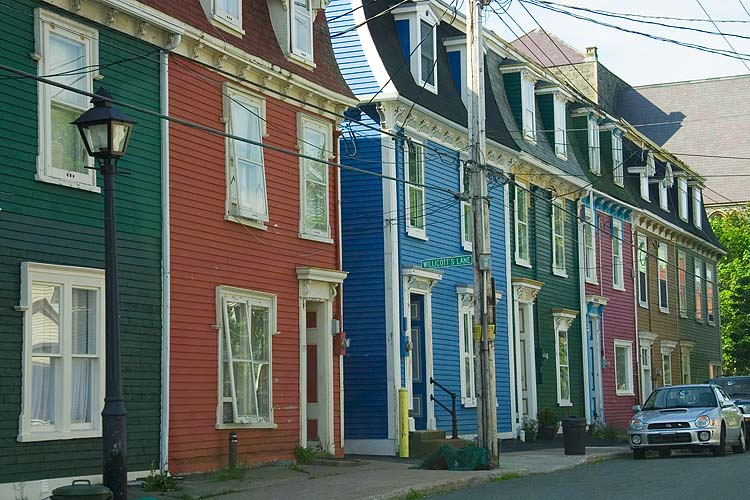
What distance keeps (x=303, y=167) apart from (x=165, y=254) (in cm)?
446

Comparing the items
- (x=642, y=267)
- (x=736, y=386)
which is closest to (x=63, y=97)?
(x=736, y=386)

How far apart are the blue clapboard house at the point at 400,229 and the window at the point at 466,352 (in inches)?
1.1

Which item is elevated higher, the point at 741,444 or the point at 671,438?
the point at 671,438

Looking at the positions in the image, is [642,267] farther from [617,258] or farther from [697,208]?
[697,208]

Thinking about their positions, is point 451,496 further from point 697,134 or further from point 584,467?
point 697,134

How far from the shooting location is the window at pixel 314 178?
68.6 ft

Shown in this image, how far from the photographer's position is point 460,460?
19.8 meters

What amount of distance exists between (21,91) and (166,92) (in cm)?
296

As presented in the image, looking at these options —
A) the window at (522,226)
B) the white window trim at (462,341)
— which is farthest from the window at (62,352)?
the window at (522,226)

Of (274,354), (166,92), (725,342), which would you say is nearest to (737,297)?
(725,342)

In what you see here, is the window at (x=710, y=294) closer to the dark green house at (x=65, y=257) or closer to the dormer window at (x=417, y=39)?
the dormer window at (x=417, y=39)

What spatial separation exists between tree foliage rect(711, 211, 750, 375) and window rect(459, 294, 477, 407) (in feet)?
88.0

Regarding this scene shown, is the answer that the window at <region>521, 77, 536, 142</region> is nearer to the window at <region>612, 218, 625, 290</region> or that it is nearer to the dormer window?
the dormer window

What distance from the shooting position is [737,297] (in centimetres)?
5109
